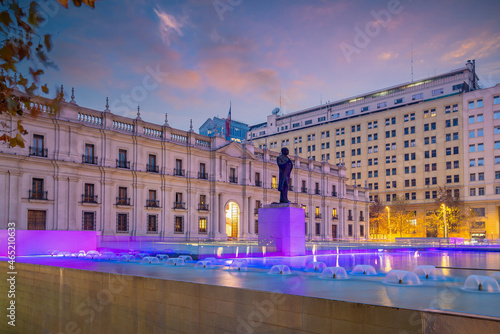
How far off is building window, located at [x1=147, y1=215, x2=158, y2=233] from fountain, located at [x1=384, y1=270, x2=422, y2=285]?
3842 cm

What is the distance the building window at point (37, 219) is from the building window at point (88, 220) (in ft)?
11.5

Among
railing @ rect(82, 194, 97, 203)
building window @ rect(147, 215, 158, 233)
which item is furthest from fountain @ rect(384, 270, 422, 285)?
building window @ rect(147, 215, 158, 233)

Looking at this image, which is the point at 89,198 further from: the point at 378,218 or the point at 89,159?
the point at 378,218

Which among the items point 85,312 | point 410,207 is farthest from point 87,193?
point 410,207

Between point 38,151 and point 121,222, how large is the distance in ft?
34.4

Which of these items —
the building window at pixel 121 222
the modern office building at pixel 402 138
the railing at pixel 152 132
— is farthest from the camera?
the modern office building at pixel 402 138

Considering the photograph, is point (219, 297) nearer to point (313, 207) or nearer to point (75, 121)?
point (75, 121)

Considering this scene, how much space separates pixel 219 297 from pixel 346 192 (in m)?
69.1

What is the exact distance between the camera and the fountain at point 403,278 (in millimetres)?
8344

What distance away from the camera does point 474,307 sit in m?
5.66

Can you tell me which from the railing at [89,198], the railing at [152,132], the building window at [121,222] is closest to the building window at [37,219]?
the railing at [89,198]

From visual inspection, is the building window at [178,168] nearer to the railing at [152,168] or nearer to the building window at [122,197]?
the railing at [152,168]

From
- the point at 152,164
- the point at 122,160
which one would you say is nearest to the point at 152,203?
the point at 152,164

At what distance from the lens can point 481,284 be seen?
751 centimetres
